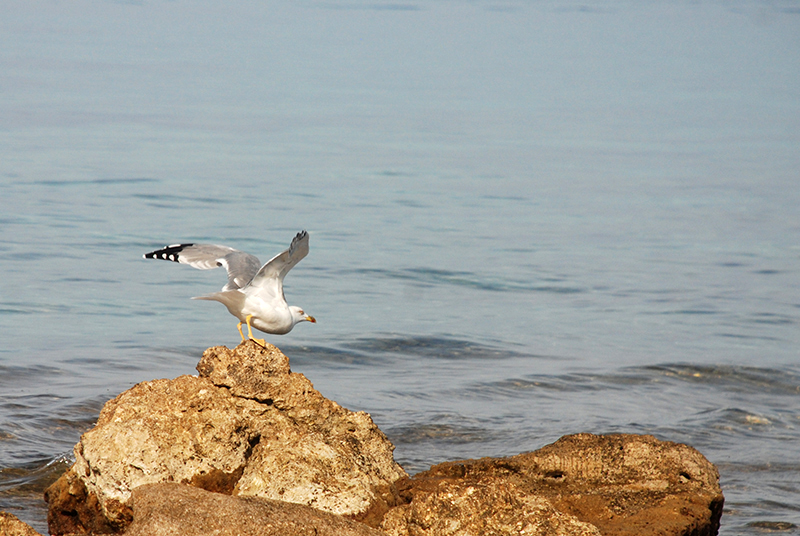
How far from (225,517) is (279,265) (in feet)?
7.48

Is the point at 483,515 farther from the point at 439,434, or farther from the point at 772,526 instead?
the point at 439,434

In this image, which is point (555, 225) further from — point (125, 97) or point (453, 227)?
point (125, 97)

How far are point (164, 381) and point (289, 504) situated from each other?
55.2 inches

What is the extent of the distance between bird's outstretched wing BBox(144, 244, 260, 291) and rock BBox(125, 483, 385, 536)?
2326mm

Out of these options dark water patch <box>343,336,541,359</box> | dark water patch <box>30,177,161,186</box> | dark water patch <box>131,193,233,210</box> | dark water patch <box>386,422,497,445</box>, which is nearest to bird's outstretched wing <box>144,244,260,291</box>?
dark water patch <box>386,422,497,445</box>

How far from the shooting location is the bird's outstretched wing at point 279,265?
21.5ft

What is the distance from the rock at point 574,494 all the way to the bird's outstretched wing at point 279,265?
5.28 ft

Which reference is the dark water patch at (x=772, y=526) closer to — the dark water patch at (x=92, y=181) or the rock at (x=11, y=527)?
the rock at (x=11, y=527)

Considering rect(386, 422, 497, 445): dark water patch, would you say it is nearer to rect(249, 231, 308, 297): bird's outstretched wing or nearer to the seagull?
the seagull

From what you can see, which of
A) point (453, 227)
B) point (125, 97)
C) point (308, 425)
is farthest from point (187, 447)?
point (125, 97)

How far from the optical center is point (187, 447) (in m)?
5.83

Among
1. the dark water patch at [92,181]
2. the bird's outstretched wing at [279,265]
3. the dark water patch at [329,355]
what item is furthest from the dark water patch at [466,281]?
the bird's outstretched wing at [279,265]

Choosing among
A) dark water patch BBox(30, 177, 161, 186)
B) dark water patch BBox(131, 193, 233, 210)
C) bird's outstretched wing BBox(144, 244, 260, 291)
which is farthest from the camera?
dark water patch BBox(30, 177, 161, 186)

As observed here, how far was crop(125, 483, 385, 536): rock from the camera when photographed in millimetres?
4824
